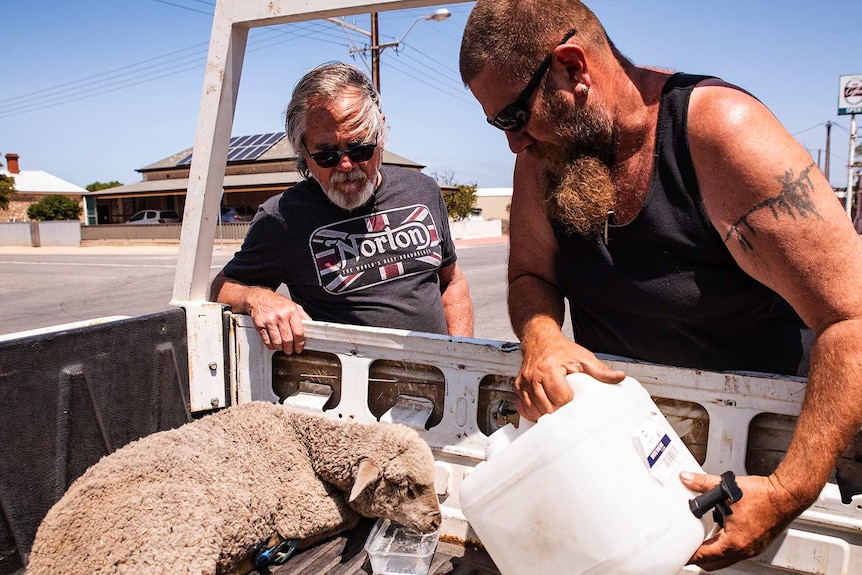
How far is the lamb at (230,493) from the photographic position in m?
1.84

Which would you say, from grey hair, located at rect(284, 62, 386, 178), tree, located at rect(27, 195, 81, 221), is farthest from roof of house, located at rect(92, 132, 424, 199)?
grey hair, located at rect(284, 62, 386, 178)

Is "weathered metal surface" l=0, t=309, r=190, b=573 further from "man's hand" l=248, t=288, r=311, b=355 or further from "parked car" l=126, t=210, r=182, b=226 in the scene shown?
"parked car" l=126, t=210, r=182, b=226

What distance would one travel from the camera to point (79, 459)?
2.22 metres

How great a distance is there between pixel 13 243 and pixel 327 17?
41241 millimetres

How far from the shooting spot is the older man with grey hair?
299 centimetres

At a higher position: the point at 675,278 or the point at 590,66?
the point at 590,66

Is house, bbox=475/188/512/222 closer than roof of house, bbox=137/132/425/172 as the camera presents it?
No

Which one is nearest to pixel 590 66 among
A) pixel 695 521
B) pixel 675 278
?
pixel 675 278

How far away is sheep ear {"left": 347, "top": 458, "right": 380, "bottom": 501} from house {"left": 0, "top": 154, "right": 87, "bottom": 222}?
57017 millimetres

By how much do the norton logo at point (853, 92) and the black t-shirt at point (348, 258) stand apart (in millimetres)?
30171

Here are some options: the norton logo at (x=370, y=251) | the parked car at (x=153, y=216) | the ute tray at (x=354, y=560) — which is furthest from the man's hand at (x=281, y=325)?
the parked car at (x=153, y=216)

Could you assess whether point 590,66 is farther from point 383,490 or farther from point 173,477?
point 173,477

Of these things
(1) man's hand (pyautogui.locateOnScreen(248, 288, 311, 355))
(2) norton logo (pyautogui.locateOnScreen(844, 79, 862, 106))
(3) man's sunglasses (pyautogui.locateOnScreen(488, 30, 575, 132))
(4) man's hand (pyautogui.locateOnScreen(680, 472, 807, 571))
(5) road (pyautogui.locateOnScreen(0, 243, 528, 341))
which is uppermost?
(2) norton logo (pyautogui.locateOnScreen(844, 79, 862, 106))

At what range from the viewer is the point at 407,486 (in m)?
2.06
